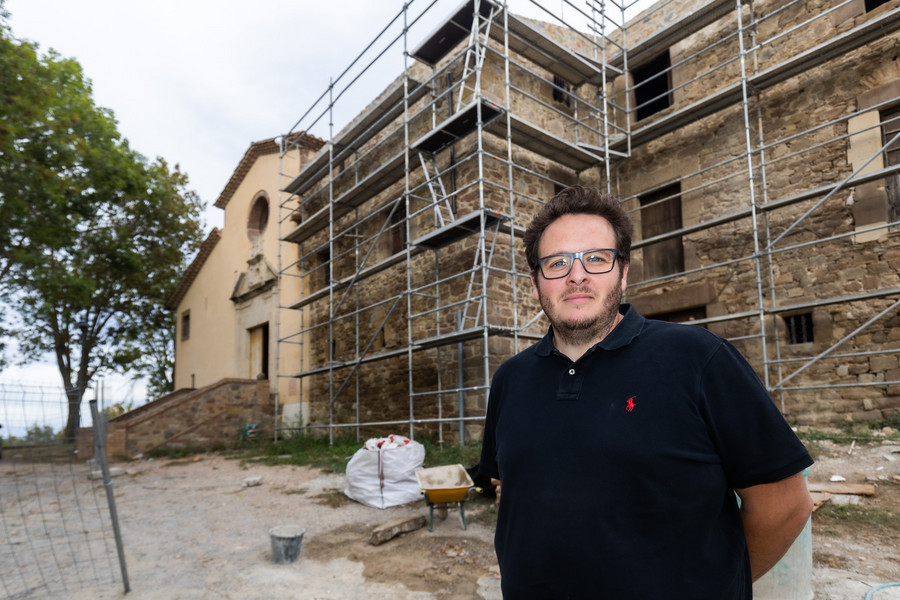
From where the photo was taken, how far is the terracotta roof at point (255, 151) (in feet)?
53.5

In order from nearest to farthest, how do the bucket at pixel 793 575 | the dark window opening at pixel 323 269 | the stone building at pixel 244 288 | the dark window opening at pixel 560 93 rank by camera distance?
the bucket at pixel 793 575 < the dark window opening at pixel 560 93 < the dark window opening at pixel 323 269 < the stone building at pixel 244 288

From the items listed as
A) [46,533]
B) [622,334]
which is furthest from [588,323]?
[46,533]

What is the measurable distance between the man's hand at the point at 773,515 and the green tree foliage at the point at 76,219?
520cm

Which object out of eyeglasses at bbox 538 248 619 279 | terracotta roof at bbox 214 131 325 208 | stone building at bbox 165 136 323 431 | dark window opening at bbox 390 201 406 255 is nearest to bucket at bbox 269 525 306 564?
eyeglasses at bbox 538 248 619 279

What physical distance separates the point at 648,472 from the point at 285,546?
4543 mm

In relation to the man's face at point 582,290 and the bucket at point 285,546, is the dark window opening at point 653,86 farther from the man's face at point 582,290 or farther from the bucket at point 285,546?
the man's face at point 582,290

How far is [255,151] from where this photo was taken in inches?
709

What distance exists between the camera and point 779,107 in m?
8.92

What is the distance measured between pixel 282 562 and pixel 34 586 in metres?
1.91

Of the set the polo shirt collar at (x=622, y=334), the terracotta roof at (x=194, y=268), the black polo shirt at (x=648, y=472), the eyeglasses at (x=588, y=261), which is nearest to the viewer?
the black polo shirt at (x=648, y=472)

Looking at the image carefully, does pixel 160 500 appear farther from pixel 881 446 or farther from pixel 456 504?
pixel 881 446

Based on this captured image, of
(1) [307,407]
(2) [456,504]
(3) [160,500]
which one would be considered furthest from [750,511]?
(1) [307,407]

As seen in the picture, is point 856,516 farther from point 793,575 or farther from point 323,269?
point 323,269

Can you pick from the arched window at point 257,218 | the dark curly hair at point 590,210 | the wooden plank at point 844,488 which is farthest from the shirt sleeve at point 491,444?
the arched window at point 257,218
